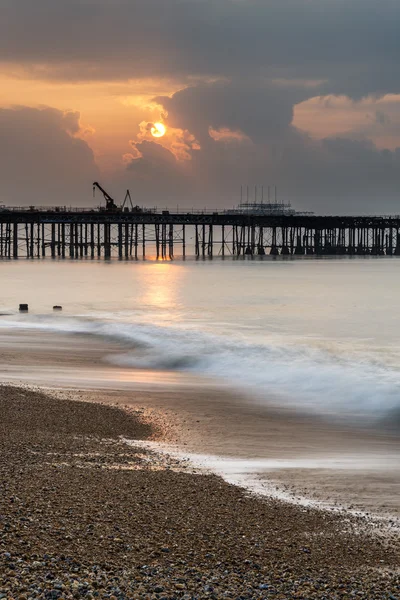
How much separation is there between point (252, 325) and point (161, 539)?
26022 millimetres

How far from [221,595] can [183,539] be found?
1266mm

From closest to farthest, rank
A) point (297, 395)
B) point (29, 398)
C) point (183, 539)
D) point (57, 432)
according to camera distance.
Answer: point (183, 539)
point (57, 432)
point (29, 398)
point (297, 395)

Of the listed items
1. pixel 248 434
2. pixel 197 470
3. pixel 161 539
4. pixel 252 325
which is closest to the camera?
pixel 161 539

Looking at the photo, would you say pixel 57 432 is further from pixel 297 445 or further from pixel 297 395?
pixel 297 395

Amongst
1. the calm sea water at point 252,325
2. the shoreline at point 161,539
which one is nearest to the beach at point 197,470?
the shoreline at point 161,539

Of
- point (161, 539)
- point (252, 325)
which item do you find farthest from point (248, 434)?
point (252, 325)

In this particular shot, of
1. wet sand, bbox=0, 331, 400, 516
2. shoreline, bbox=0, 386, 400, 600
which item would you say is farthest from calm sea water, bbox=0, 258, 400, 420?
shoreline, bbox=0, 386, 400, 600

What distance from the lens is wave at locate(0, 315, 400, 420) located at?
16.0 m

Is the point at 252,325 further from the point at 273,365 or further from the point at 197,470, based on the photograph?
the point at 197,470

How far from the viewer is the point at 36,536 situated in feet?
21.6

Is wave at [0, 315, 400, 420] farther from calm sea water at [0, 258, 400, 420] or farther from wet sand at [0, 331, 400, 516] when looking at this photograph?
wet sand at [0, 331, 400, 516]

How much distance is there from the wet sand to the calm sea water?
56.9 inches

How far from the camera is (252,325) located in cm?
3284

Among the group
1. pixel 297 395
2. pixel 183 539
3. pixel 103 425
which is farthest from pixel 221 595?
pixel 297 395
